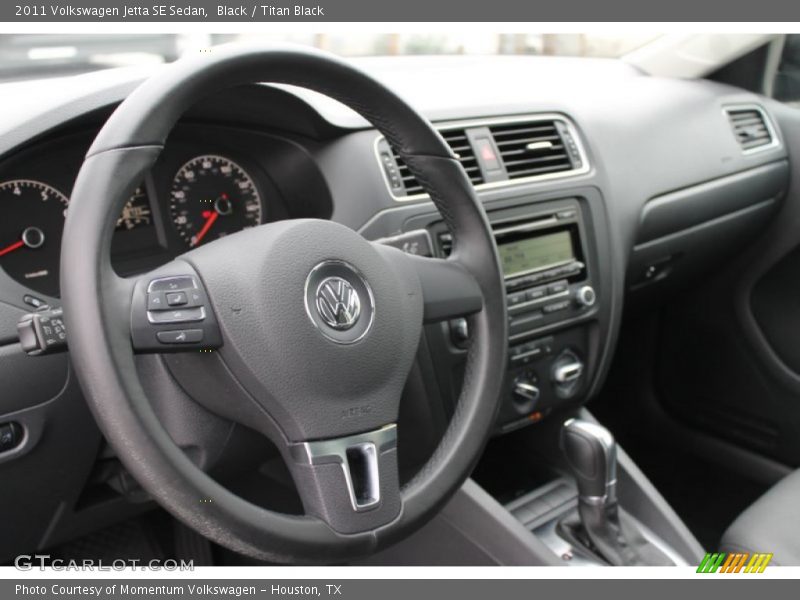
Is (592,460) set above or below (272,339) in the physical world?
below

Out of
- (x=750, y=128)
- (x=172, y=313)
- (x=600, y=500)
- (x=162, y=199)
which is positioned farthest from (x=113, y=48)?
(x=750, y=128)

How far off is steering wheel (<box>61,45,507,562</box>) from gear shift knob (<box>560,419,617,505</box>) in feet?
1.54

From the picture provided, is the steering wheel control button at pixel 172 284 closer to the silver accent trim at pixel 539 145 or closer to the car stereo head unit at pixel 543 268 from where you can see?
the car stereo head unit at pixel 543 268

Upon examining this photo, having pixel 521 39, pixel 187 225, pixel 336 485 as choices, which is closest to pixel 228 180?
pixel 187 225

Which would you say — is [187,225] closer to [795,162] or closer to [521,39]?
[521,39]

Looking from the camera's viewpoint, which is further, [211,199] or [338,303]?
[211,199]

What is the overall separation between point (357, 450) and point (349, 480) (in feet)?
0.13

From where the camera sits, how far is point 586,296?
1.66 metres

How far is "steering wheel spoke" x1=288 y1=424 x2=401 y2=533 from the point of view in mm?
955

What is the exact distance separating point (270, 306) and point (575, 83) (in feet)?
4.26

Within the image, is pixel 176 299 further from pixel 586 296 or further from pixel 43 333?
pixel 586 296

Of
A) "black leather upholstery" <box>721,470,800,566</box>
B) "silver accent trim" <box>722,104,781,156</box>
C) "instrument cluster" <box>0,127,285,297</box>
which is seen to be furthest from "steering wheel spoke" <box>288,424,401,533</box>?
"silver accent trim" <box>722,104,781,156</box>

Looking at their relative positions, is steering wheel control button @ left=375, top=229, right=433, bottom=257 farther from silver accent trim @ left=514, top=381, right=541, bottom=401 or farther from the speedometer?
silver accent trim @ left=514, top=381, right=541, bottom=401

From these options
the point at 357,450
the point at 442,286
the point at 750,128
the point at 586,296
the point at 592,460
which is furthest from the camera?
the point at 750,128
